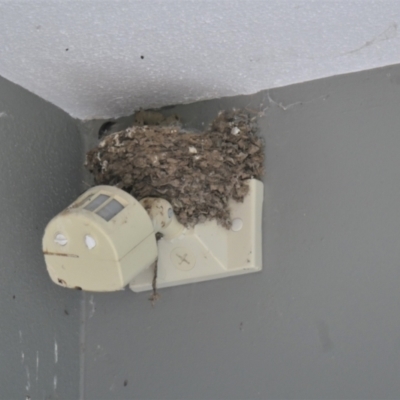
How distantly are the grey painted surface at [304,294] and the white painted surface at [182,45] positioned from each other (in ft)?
0.33

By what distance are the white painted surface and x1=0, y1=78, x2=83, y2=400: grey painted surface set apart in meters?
0.11

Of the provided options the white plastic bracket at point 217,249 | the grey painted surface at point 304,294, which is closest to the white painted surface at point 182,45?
the grey painted surface at point 304,294

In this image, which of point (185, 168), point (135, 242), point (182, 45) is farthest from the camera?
point (185, 168)

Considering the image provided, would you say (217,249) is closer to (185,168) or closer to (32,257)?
(185,168)

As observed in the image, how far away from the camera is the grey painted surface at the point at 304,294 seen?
1480 millimetres

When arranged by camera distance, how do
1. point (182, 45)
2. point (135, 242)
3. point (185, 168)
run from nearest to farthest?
point (135, 242) < point (182, 45) < point (185, 168)

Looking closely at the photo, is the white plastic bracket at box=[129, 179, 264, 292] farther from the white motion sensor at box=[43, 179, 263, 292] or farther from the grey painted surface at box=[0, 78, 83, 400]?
the grey painted surface at box=[0, 78, 83, 400]

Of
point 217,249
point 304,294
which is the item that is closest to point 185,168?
point 217,249

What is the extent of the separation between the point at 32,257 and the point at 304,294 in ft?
2.41

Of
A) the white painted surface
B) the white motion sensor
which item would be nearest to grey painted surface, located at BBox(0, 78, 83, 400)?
the white painted surface

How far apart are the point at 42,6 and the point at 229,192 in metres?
0.67

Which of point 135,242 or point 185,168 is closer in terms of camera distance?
point 135,242

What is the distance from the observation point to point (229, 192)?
1.66 m

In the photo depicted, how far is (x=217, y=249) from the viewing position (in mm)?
1650
